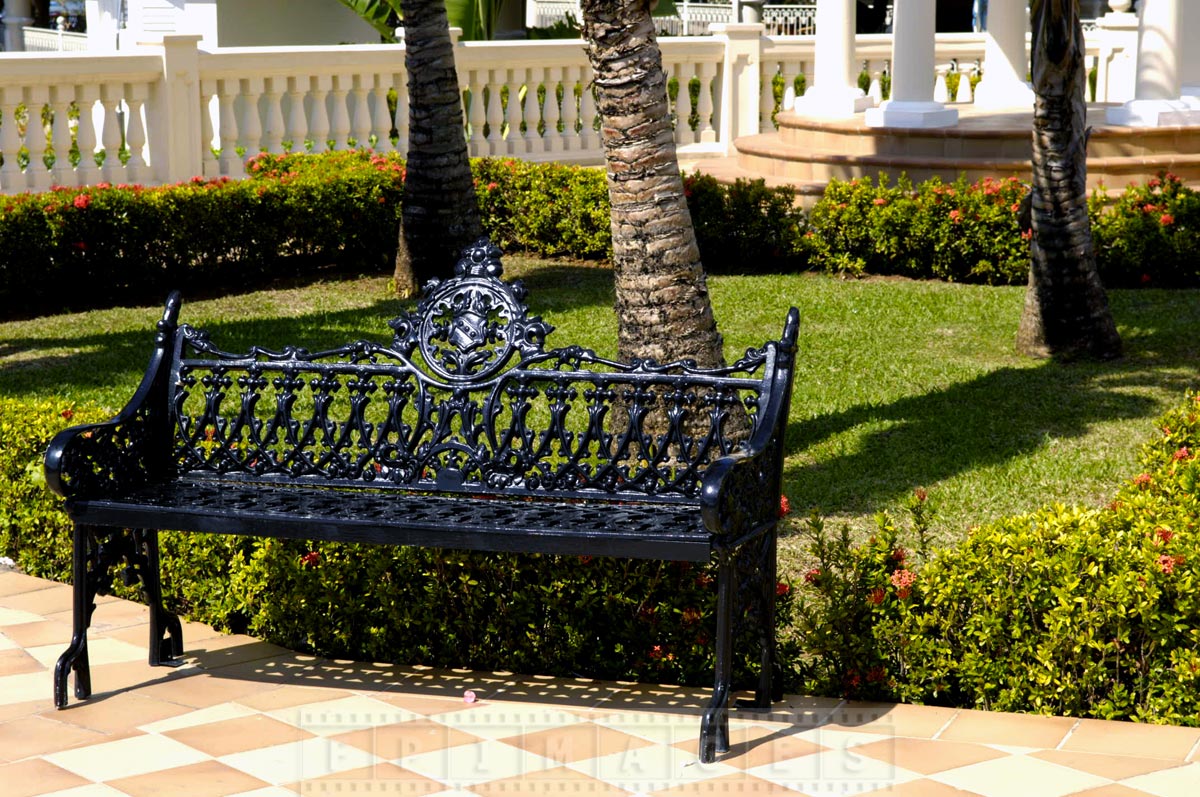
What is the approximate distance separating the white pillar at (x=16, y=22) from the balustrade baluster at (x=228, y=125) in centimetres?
2146

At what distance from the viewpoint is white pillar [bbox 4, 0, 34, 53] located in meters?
32.9

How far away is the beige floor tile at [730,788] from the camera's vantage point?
4.32 meters

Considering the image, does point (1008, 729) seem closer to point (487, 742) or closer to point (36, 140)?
point (487, 742)

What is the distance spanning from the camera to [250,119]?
543 inches

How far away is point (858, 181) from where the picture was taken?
12.7 metres

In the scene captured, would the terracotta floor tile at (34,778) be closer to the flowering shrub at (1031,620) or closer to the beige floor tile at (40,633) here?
the beige floor tile at (40,633)

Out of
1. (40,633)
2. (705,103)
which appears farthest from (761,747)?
(705,103)

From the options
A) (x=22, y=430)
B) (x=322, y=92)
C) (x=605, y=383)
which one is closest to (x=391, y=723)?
(x=605, y=383)

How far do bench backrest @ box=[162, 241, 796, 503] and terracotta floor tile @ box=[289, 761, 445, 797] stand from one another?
1.12 m

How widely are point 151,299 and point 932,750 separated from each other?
28.0 feet

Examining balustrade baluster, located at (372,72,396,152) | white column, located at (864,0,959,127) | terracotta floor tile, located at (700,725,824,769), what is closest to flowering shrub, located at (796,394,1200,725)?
terracotta floor tile, located at (700,725,824,769)

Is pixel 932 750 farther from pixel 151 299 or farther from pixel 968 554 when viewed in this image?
pixel 151 299

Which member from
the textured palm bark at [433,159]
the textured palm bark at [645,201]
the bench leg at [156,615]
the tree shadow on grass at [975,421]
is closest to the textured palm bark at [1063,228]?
the tree shadow on grass at [975,421]

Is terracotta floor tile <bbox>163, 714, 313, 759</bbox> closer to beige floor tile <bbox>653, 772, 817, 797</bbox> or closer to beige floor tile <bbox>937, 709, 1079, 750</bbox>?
beige floor tile <bbox>653, 772, 817, 797</bbox>
